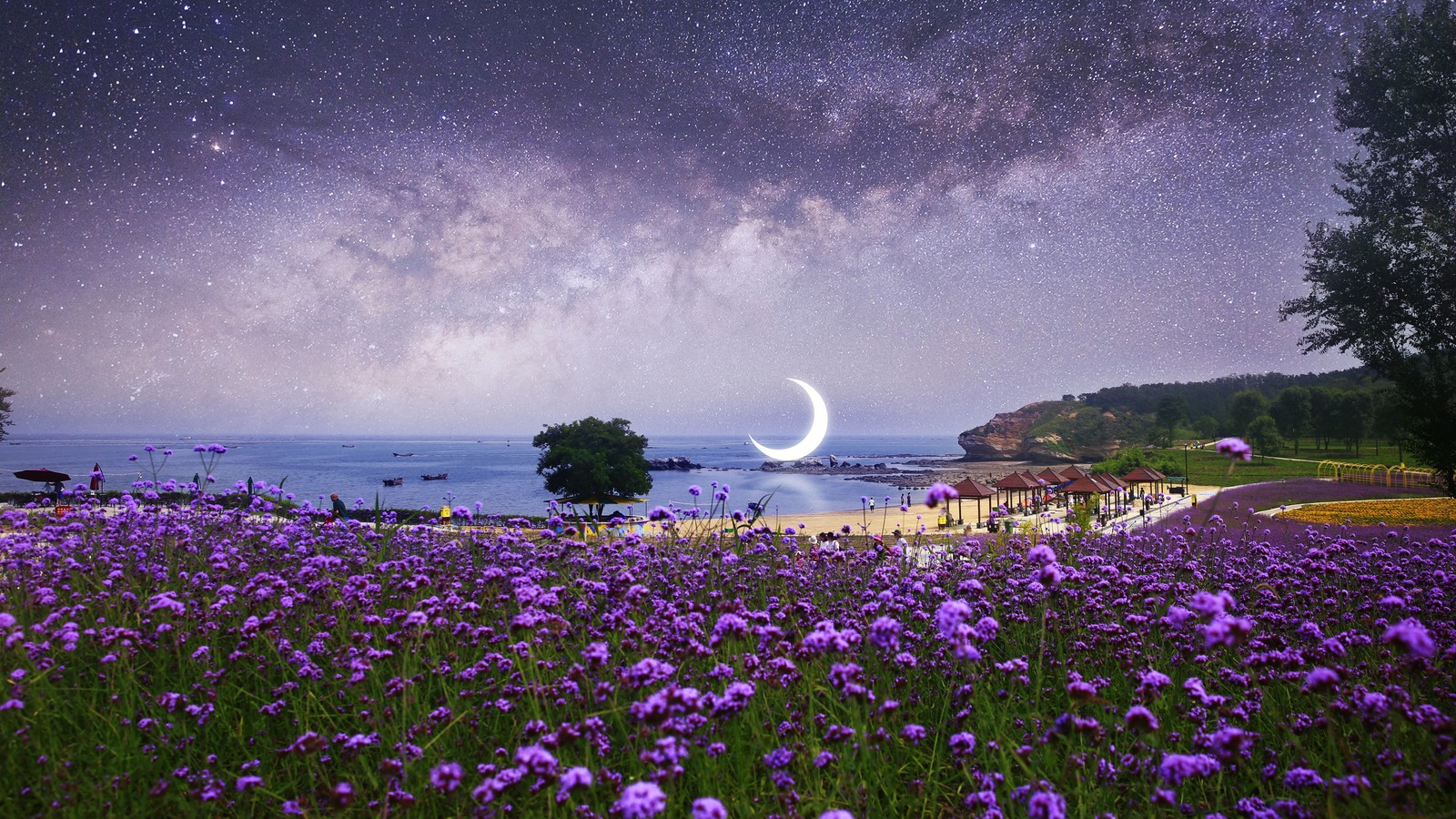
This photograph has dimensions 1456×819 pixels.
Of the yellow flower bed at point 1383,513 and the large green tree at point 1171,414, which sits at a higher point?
the large green tree at point 1171,414

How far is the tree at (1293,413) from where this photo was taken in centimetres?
7312

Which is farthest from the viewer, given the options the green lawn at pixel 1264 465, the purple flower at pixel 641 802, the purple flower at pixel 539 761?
the green lawn at pixel 1264 465

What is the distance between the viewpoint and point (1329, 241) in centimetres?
2177

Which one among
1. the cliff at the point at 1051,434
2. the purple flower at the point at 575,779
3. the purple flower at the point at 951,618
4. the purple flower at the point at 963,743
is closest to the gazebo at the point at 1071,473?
the purple flower at the point at 963,743

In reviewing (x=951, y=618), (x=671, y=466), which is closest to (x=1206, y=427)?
(x=671, y=466)

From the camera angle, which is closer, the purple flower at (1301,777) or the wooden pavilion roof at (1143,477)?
the purple flower at (1301,777)

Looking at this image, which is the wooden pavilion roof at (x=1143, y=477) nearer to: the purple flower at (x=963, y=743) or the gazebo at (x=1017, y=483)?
the gazebo at (x=1017, y=483)

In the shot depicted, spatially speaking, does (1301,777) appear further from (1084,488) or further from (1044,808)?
(1084,488)

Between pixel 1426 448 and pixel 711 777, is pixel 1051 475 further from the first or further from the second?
pixel 711 777

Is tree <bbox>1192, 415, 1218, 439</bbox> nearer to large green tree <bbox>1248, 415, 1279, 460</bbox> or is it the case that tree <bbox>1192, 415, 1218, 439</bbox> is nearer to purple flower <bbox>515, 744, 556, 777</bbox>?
large green tree <bbox>1248, 415, 1279, 460</bbox>

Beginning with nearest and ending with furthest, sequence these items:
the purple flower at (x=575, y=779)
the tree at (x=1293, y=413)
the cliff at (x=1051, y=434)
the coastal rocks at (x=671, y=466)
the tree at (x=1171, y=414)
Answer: the purple flower at (x=575, y=779), the tree at (x=1293, y=413), the tree at (x=1171, y=414), the cliff at (x=1051, y=434), the coastal rocks at (x=671, y=466)

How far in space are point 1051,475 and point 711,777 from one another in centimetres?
3565

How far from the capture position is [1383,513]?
21797 millimetres

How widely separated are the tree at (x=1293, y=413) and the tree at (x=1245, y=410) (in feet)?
8.43
